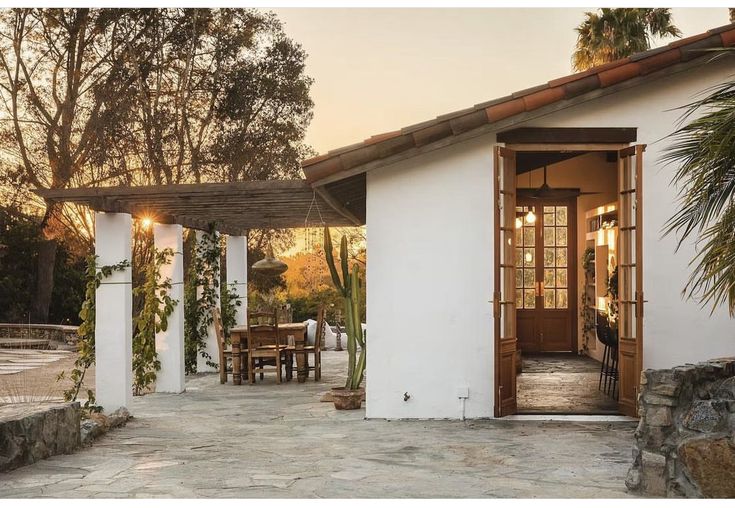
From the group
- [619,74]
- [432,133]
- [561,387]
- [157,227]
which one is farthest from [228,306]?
[619,74]

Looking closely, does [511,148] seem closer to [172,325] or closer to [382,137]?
[382,137]

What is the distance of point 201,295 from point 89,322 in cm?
409

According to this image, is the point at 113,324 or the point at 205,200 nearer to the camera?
the point at 113,324

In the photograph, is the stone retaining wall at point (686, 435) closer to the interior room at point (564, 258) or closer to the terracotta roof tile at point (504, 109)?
the terracotta roof tile at point (504, 109)

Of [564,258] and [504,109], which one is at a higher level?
[504,109]

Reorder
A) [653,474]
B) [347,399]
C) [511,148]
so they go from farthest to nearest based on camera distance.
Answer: [347,399]
[511,148]
[653,474]

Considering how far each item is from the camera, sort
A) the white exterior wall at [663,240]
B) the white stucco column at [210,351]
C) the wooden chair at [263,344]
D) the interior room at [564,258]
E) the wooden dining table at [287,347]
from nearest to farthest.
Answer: the white exterior wall at [663,240]
the wooden chair at [263,344]
the wooden dining table at [287,347]
the interior room at [564,258]
the white stucco column at [210,351]

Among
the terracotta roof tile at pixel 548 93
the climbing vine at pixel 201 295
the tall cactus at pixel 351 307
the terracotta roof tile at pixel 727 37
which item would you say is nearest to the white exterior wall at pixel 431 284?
the terracotta roof tile at pixel 548 93

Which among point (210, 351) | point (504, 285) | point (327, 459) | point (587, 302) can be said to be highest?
point (504, 285)

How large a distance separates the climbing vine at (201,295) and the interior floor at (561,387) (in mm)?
4976

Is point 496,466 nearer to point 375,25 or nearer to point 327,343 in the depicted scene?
point 327,343

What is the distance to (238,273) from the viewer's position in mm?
15281

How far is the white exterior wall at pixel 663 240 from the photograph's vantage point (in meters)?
8.97

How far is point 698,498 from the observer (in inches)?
219
